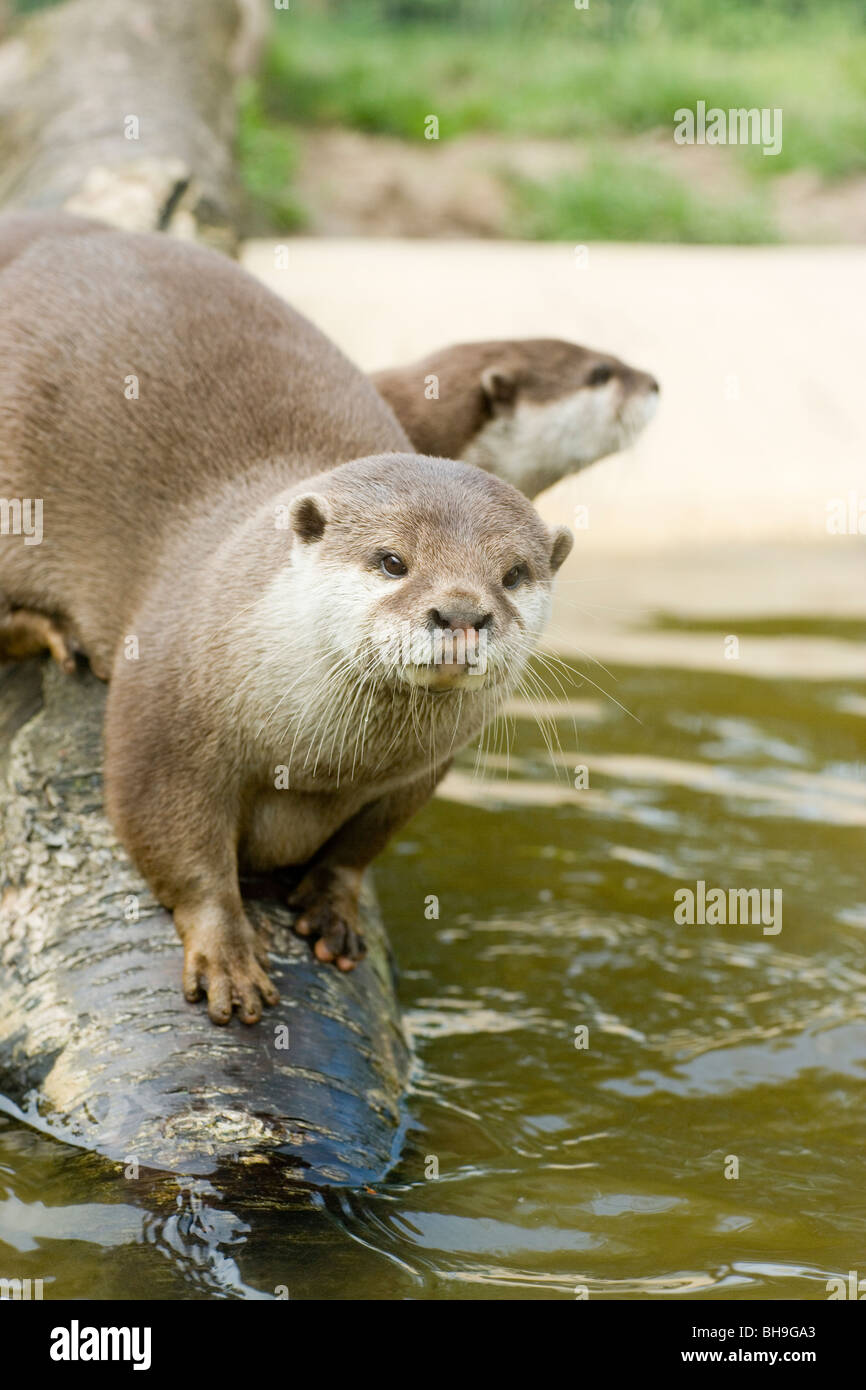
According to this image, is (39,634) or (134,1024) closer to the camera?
(134,1024)

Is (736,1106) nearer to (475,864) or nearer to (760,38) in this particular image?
(475,864)

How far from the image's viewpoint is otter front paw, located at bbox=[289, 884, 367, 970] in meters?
2.78

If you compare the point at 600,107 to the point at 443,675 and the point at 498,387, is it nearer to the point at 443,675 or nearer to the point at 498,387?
the point at 498,387

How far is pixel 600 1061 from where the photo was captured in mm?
3104

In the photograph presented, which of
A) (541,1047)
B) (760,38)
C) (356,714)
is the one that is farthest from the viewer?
(760,38)

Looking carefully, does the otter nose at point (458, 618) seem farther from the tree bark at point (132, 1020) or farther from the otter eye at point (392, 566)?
the tree bark at point (132, 1020)

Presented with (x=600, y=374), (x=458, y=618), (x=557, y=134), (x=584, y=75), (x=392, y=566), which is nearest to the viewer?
(x=458, y=618)

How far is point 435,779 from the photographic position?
2887 mm

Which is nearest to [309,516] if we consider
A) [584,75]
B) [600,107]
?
[600,107]

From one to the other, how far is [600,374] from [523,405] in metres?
0.25

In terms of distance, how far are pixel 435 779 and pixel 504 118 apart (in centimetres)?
913

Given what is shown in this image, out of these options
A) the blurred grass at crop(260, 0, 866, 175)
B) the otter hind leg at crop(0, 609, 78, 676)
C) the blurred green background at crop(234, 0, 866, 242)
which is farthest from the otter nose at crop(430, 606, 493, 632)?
the blurred grass at crop(260, 0, 866, 175)

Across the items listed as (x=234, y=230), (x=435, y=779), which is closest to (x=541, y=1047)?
(x=435, y=779)

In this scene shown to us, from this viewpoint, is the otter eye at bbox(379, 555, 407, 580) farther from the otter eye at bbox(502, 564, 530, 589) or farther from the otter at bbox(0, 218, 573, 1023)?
the otter eye at bbox(502, 564, 530, 589)
